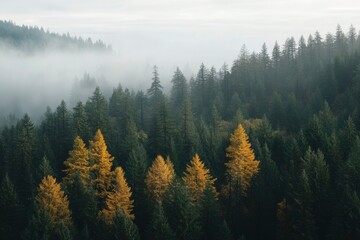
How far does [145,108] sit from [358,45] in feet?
219

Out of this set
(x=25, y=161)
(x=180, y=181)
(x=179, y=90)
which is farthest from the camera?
(x=179, y=90)

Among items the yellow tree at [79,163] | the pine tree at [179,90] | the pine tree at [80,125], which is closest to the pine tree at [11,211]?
the yellow tree at [79,163]

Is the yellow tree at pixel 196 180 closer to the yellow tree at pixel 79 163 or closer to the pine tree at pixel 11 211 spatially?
the yellow tree at pixel 79 163

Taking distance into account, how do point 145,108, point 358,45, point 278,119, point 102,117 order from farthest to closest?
point 358,45
point 145,108
point 278,119
point 102,117

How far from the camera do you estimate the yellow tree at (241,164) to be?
57125 mm

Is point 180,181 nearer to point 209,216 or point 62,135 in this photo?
point 209,216

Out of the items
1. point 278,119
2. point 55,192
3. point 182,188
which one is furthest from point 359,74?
point 55,192

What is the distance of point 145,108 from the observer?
103 metres

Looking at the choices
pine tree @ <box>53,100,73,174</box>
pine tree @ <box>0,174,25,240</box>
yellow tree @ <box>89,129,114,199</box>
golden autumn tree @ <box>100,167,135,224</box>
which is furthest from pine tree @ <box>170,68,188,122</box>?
pine tree @ <box>0,174,25,240</box>

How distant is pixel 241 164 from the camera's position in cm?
5728

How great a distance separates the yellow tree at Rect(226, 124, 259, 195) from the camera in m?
57.1

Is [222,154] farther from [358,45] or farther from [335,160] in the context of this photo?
[358,45]

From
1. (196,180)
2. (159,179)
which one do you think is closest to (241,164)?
(196,180)

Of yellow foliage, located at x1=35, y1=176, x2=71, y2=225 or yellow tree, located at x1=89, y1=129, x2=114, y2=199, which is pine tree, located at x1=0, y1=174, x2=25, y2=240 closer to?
yellow foliage, located at x1=35, y1=176, x2=71, y2=225
